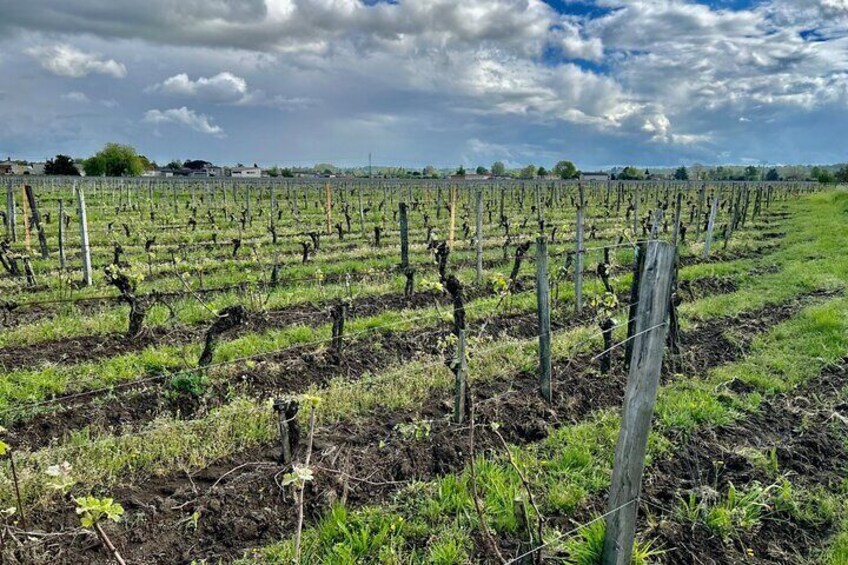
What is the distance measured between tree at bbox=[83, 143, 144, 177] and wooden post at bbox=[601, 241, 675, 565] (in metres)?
109

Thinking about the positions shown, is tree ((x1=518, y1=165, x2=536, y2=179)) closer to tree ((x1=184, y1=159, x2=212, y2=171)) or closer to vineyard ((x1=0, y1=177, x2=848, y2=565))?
tree ((x1=184, y1=159, x2=212, y2=171))

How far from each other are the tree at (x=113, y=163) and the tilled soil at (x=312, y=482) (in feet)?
349

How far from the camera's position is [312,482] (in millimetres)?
4230

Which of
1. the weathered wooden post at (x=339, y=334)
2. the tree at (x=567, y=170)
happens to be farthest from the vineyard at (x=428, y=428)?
the tree at (x=567, y=170)

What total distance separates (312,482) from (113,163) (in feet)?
360

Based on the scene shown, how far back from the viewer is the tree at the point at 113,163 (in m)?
96.7

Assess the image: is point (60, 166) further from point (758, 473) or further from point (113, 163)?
point (758, 473)

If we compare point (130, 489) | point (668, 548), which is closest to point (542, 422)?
point (668, 548)

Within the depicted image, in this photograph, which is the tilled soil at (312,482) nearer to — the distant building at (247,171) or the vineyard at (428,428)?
the vineyard at (428,428)

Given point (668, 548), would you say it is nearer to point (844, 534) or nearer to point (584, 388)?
point (844, 534)

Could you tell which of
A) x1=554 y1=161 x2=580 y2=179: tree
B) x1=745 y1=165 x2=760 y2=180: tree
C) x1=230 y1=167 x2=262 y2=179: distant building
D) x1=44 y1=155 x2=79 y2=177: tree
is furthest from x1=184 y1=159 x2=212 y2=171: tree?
x1=745 y1=165 x2=760 y2=180: tree

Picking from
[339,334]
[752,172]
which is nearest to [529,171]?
[752,172]

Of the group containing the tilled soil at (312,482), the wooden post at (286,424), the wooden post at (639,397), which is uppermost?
the wooden post at (639,397)

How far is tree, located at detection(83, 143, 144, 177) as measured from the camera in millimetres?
96688
